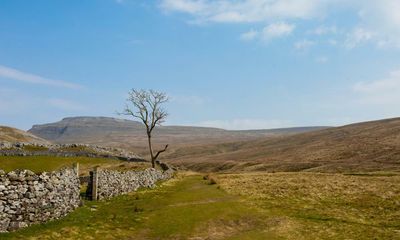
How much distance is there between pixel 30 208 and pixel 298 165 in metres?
87.7

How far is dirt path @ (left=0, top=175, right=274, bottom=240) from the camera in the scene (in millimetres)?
24767

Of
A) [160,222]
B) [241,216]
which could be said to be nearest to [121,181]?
[160,222]

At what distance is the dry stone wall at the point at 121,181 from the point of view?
4038 cm

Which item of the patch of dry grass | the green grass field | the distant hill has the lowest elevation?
the patch of dry grass

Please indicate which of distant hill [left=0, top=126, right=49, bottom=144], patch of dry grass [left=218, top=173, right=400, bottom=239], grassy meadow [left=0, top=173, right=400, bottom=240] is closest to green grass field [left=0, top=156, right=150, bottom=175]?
grassy meadow [left=0, top=173, right=400, bottom=240]

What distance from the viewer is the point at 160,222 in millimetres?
28750

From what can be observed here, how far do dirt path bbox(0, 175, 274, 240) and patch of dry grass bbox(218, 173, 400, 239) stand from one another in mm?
2255

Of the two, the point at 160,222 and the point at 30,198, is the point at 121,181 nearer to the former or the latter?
the point at 160,222

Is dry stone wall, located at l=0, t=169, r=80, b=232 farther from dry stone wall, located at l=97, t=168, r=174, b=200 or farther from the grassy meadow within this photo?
dry stone wall, located at l=97, t=168, r=174, b=200

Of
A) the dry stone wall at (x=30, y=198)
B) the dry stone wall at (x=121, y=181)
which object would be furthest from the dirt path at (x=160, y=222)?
the dry stone wall at (x=121, y=181)

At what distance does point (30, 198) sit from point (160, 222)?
835 centimetres

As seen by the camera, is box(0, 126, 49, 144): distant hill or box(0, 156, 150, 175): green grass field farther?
box(0, 126, 49, 144): distant hill

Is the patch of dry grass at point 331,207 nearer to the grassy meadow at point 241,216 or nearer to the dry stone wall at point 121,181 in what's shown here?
the grassy meadow at point 241,216

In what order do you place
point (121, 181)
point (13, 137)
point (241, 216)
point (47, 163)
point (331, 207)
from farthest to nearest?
point (13, 137) → point (47, 163) → point (121, 181) → point (331, 207) → point (241, 216)
